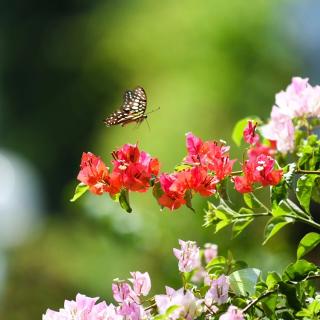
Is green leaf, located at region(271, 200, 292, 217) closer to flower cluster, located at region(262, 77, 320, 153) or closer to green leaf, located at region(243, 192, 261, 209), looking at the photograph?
green leaf, located at region(243, 192, 261, 209)

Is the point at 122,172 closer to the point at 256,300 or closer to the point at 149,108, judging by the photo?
the point at 256,300

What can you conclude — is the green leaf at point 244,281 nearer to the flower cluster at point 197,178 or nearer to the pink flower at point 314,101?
the flower cluster at point 197,178

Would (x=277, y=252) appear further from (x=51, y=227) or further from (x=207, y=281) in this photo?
(x=51, y=227)

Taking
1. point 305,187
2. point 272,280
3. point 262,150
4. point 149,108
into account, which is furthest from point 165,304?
point 149,108

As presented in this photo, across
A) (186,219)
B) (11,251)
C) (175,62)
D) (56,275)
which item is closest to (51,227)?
(11,251)

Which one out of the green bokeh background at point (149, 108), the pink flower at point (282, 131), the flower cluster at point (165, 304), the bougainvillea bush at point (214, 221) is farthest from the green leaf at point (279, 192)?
the green bokeh background at point (149, 108)

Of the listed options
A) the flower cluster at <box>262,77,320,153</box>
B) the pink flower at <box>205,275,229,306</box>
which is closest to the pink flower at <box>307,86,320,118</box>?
the flower cluster at <box>262,77,320,153</box>
